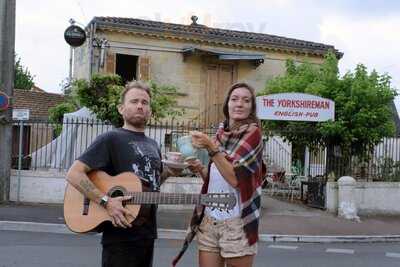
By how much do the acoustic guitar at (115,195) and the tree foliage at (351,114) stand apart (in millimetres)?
13049

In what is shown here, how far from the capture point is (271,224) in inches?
532

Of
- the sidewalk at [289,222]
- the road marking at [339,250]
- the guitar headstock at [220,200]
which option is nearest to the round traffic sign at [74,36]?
the sidewalk at [289,222]

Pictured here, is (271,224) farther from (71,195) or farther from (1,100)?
(71,195)

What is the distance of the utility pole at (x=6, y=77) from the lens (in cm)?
1512

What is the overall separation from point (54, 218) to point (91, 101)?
4.94m

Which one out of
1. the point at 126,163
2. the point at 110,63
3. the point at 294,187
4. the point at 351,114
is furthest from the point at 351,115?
the point at 126,163

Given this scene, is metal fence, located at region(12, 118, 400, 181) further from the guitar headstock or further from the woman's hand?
the woman's hand

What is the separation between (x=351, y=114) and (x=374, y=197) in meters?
2.34

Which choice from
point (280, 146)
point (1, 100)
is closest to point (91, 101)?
point (1, 100)

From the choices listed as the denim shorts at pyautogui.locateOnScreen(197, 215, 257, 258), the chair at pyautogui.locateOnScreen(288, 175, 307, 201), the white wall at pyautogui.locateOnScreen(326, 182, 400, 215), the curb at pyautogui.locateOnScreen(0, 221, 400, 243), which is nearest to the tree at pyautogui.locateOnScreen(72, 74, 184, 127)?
the chair at pyautogui.locateOnScreen(288, 175, 307, 201)

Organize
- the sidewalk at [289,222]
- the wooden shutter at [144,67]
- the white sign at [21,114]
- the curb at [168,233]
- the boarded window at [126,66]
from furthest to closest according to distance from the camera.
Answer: the boarded window at [126,66] < the wooden shutter at [144,67] < the white sign at [21,114] < the sidewalk at [289,222] < the curb at [168,233]

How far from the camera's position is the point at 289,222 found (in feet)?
45.7

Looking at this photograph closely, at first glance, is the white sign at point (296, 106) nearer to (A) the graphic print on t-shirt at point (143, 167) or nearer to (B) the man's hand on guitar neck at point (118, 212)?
(A) the graphic print on t-shirt at point (143, 167)

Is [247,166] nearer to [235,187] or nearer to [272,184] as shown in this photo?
[235,187]
